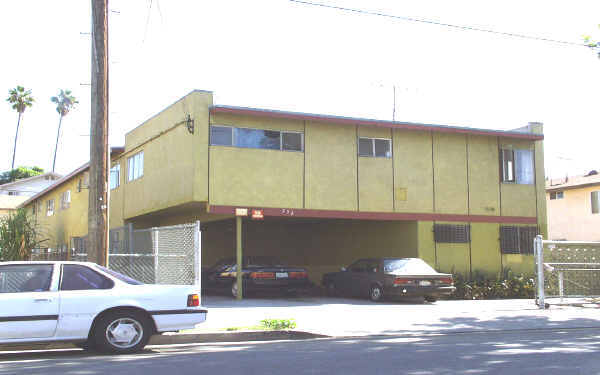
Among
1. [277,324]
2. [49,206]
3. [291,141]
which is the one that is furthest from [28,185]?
[277,324]

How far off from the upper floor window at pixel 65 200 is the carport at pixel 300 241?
26.5 feet

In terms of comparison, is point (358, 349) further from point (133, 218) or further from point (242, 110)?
point (133, 218)

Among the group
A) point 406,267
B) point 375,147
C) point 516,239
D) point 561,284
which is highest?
point 375,147

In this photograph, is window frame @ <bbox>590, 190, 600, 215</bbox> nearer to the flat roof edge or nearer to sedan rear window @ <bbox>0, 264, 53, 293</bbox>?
the flat roof edge

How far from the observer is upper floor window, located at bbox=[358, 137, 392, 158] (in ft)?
71.2

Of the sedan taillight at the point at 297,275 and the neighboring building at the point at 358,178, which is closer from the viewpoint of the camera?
the neighboring building at the point at 358,178

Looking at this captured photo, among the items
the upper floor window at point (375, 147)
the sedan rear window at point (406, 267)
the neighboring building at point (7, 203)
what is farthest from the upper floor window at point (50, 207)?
the sedan rear window at point (406, 267)

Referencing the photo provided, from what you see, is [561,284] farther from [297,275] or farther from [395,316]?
[297,275]

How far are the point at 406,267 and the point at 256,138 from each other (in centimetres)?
582

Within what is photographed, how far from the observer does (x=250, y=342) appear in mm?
11320

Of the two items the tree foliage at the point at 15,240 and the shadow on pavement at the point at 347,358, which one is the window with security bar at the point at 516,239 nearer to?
the shadow on pavement at the point at 347,358

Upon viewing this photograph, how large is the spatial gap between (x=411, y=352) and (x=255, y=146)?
38.7 feet

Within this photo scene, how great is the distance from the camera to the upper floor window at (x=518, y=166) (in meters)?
23.7

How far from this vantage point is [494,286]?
21797 mm
